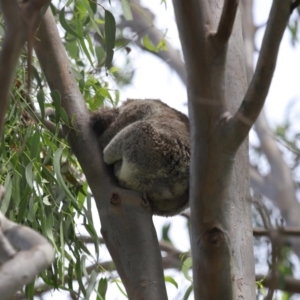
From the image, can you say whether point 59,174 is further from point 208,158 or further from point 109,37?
point 208,158

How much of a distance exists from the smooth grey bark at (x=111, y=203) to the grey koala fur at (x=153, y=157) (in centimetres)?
25

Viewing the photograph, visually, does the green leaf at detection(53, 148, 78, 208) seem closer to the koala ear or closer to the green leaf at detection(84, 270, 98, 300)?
→ the koala ear

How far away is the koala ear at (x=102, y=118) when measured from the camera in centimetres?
250

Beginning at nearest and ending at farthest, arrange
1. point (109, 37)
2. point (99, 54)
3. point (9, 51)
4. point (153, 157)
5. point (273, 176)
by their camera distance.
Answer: point (9, 51), point (109, 37), point (153, 157), point (99, 54), point (273, 176)

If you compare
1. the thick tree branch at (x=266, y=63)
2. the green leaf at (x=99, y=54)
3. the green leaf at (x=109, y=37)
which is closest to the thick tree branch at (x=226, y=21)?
the thick tree branch at (x=266, y=63)

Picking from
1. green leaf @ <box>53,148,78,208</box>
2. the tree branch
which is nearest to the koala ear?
green leaf @ <box>53,148,78,208</box>

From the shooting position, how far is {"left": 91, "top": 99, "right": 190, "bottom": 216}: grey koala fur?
8.82 ft

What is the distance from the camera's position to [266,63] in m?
1.38

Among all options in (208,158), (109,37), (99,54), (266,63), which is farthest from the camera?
(99,54)

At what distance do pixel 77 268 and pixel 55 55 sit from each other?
2.64ft

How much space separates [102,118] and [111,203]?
80 centimetres

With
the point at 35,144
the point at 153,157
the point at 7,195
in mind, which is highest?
the point at 153,157

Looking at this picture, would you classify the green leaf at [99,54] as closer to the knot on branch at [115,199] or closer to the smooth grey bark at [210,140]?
the knot on branch at [115,199]

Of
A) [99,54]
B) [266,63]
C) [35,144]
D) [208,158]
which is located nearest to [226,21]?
[266,63]
